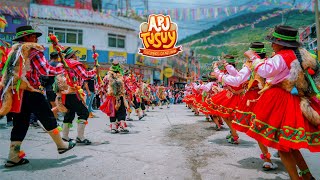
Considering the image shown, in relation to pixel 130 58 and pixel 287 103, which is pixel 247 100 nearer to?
pixel 287 103

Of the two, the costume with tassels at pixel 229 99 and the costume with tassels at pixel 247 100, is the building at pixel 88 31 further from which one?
the costume with tassels at pixel 247 100

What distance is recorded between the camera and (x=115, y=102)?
7.95 metres

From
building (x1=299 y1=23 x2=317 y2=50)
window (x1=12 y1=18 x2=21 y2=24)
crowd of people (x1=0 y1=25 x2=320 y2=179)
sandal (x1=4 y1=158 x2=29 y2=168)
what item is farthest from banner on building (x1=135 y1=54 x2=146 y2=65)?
sandal (x1=4 y1=158 x2=29 y2=168)

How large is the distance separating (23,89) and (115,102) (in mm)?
3685

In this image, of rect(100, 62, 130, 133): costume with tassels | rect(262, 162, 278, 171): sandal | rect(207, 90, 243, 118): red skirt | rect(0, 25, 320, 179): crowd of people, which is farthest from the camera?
rect(100, 62, 130, 133): costume with tassels

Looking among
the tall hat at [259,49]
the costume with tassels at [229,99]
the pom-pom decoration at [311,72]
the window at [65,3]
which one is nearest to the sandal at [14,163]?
the costume with tassels at [229,99]

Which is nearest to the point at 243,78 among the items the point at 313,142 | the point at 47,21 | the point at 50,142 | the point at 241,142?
the point at 313,142

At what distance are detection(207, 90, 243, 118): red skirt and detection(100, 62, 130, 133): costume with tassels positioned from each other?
2.81 m

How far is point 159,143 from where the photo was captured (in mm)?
6238

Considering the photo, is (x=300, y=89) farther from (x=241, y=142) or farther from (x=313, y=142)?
(x=241, y=142)

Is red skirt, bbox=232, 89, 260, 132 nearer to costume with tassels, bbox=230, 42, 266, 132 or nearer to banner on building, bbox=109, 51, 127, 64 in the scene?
costume with tassels, bbox=230, 42, 266, 132

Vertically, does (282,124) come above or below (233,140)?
above

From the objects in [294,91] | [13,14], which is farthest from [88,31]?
[294,91]

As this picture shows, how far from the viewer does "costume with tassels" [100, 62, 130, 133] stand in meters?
7.92
